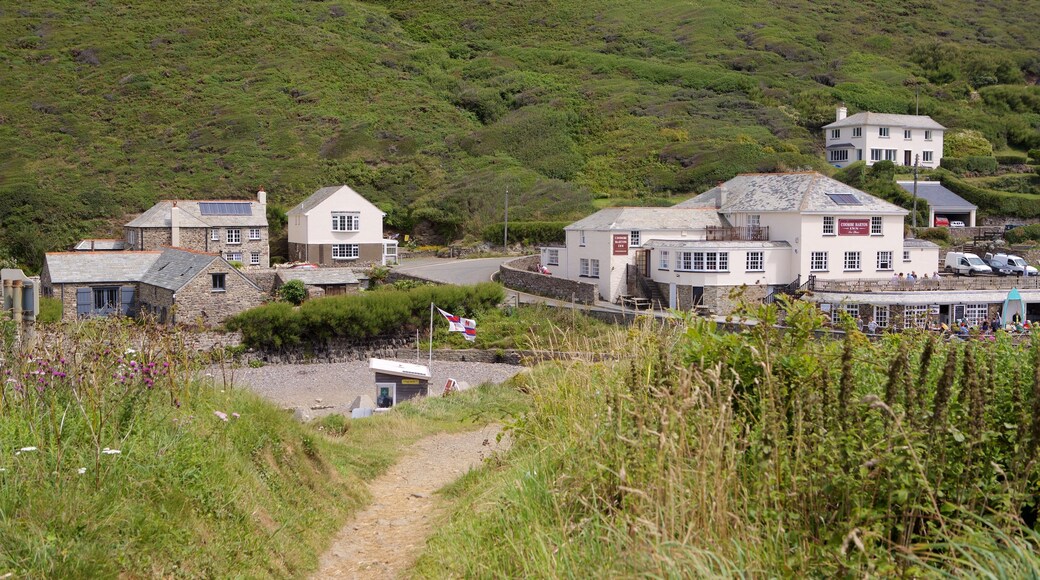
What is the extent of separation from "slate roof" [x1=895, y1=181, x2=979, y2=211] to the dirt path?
2137 inches

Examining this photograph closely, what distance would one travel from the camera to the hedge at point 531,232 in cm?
5900

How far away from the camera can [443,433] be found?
15.9 meters

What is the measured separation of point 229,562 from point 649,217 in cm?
3744

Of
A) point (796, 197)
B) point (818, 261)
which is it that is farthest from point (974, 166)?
point (818, 261)

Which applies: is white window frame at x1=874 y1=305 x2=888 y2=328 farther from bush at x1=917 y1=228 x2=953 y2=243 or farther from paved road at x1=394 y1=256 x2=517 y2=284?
bush at x1=917 y1=228 x2=953 y2=243

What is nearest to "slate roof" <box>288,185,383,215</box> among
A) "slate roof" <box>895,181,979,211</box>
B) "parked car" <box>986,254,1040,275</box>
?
"parked car" <box>986,254,1040,275</box>

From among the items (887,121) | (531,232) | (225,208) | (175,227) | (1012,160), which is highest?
(887,121)

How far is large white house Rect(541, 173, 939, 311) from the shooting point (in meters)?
39.3

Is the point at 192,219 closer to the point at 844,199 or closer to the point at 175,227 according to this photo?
the point at 175,227

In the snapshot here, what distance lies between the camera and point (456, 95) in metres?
97.2

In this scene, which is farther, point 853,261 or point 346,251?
point 346,251

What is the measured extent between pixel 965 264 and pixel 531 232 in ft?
78.8

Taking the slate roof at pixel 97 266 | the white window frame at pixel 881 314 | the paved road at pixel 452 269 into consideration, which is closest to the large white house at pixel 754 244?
the white window frame at pixel 881 314

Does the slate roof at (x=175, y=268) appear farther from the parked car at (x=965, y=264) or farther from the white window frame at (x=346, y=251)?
the parked car at (x=965, y=264)
